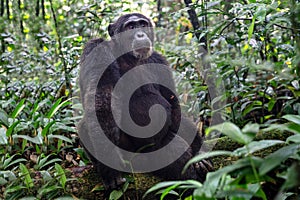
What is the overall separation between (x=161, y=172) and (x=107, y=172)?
0.61 m

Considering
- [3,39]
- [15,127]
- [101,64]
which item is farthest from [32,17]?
[101,64]

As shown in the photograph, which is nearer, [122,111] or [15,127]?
[122,111]

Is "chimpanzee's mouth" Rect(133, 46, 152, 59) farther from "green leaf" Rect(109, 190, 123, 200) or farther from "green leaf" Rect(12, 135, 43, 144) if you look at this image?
"green leaf" Rect(109, 190, 123, 200)

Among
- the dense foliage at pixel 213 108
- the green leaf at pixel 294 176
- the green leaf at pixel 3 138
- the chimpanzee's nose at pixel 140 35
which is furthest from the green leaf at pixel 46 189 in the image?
the green leaf at pixel 294 176

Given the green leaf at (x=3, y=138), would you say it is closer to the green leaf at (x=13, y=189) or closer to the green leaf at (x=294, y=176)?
the green leaf at (x=13, y=189)

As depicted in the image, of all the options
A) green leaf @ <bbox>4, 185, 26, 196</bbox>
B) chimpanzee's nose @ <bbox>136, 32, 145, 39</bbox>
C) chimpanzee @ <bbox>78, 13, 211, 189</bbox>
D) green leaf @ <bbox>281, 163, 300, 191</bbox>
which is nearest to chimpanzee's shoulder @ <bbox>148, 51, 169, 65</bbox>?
chimpanzee @ <bbox>78, 13, 211, 189</bbox>

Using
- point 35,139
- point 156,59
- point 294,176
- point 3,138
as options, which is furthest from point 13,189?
point 294,176

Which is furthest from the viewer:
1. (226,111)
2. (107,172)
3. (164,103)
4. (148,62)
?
(226,111)

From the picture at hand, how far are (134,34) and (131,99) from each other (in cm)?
105

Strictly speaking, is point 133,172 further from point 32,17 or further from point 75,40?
point 32,17

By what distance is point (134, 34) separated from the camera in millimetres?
5559

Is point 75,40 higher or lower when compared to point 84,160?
higher

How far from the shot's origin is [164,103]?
510cm

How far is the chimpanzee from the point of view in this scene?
4473 mm
